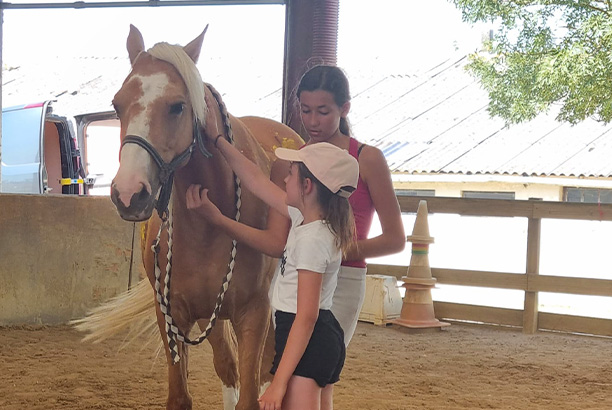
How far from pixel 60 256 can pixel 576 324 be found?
4113 millimetres

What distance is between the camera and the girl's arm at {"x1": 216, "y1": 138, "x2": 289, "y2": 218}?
2.26 meters

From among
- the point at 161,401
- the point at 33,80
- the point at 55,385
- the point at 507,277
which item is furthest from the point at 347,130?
the point at 33,80

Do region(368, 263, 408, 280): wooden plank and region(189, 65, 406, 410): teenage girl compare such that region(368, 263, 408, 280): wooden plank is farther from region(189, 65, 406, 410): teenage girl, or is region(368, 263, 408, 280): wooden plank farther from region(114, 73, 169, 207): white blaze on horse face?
region(114, 73, 169, 207): white blaze on horse face

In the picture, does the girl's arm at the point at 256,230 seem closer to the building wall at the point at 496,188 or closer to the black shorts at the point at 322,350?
the black shorts at the point at 322,350

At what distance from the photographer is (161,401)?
382cm

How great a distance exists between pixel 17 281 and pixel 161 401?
2.33 meters

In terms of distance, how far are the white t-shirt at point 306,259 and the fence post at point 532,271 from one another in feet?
15.3

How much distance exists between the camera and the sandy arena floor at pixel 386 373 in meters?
3.88

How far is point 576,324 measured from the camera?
6156 mm

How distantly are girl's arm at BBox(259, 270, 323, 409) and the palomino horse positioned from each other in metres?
0.53

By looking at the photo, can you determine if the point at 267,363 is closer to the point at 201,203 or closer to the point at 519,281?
the point at 201,203

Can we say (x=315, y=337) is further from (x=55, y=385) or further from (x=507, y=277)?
(x=507, y=277)

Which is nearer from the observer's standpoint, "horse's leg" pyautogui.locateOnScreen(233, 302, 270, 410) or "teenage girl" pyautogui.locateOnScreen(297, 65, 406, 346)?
"teenage girl" pyautogui.locateOnScreen(297, 65, 406, 346)

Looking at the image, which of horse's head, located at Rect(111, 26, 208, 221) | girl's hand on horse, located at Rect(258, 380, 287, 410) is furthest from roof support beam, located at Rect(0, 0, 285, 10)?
girl's hand on horse, located at Rect(258, 380, 287, 410)
